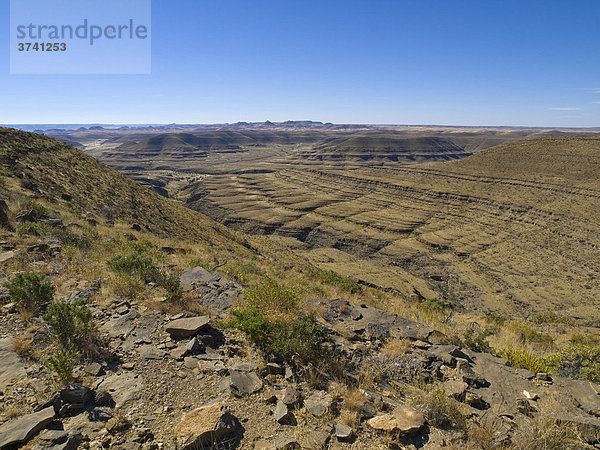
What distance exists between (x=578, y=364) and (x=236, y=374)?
26.4 ft

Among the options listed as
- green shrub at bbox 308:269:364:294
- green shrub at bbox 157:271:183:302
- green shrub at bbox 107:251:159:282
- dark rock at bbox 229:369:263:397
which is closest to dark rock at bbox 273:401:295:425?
dark rock at bbox 229:369:263:397

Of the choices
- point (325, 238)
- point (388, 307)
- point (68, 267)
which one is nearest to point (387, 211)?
point (325, 238)

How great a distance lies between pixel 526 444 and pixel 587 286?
44155 mm

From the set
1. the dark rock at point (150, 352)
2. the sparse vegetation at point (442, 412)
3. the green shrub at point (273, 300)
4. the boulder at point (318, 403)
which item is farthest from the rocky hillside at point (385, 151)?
the boulder at point (318, 403)

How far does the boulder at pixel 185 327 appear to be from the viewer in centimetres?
581

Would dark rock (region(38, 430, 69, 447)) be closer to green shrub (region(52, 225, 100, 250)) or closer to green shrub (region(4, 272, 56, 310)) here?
green shrub (region(4, 272, 56, 310))

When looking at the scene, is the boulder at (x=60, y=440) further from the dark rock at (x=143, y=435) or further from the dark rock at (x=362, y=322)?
the dark rock at (x=362, y=322)

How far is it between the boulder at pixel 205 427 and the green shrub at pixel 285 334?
1.63m

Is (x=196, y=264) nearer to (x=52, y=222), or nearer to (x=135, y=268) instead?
(x=135, y=268)

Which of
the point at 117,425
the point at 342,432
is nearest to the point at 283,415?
the point at 342,432

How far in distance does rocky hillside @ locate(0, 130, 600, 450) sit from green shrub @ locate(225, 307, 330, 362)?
0.09ft

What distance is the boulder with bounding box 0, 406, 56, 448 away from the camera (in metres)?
3.29

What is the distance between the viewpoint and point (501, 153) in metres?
79.3

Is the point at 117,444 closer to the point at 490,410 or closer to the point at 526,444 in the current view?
the point at 526,444
